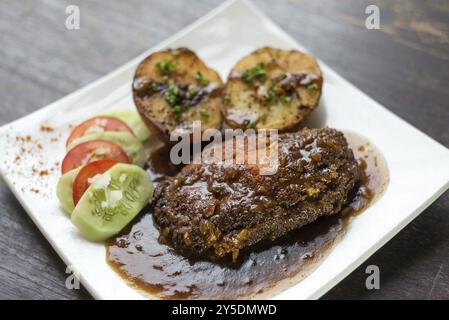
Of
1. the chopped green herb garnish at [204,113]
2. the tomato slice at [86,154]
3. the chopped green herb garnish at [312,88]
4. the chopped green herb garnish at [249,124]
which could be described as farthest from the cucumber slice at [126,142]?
the chopped green herb garnish at [312,88]

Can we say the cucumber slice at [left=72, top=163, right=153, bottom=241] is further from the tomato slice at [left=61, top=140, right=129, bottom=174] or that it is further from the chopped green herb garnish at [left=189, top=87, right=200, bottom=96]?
the chopped green herb garnish at [left=189, top=87, right=200, bottom=96]

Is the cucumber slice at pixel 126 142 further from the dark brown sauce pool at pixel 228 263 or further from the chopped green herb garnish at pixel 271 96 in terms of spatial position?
the chopped green herb garnish at pixel 271 96

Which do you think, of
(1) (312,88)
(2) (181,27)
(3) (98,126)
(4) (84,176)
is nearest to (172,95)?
(3) (98,126)

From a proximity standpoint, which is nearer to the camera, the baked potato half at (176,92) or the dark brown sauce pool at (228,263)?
the dark brown sauce pool at (228,263)

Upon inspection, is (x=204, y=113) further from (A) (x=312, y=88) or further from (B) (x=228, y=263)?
(B) (x=228, y=263)

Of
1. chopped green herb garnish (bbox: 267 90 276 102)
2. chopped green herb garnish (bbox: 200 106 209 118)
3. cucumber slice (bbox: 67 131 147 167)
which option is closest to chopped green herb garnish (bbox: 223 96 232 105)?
chopped green herb garnish (bbox: 200 106 209 118)

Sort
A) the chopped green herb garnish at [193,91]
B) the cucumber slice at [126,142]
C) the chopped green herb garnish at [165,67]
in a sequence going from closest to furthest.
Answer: the cucumber slice at [126,142], the chopped green herb garnish at [193,91], the chopped green herb garnish at [165,67]

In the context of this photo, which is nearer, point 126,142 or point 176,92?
point 126,142
